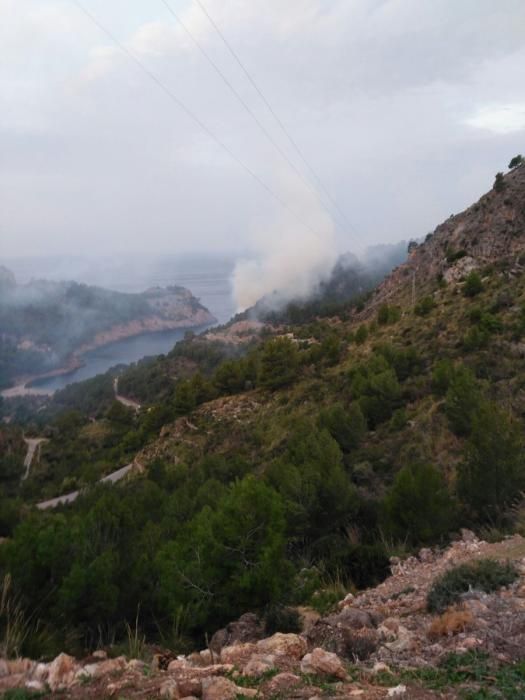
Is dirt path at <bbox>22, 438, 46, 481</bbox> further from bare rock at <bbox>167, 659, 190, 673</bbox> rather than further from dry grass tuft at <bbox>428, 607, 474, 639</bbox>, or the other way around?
dry grass tuft at <bbox>428, 607, 474, 639</bbox>

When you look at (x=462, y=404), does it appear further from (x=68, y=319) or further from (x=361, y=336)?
(x=68, y=319)

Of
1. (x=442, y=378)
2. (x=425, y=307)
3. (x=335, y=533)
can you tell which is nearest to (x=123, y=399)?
(x=425, y=307)

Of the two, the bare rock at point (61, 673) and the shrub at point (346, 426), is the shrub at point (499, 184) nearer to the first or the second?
the shrub at point (346, 426)

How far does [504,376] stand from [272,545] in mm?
14673

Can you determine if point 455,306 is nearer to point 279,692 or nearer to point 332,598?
point 332,598

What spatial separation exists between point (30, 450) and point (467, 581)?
59.5 meters

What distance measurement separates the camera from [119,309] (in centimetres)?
17050

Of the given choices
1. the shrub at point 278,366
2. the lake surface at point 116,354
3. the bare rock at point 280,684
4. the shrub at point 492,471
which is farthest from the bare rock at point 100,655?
the lake surface at point 116,354

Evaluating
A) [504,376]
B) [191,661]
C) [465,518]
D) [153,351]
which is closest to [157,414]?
[504,376]

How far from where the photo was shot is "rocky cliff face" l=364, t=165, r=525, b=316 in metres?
40.3

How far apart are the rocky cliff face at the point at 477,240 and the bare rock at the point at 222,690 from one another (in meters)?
36.4

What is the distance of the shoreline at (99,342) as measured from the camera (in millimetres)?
123188

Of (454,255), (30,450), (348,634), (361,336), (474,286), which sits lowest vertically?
(30,450)

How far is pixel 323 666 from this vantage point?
326 centimetres
